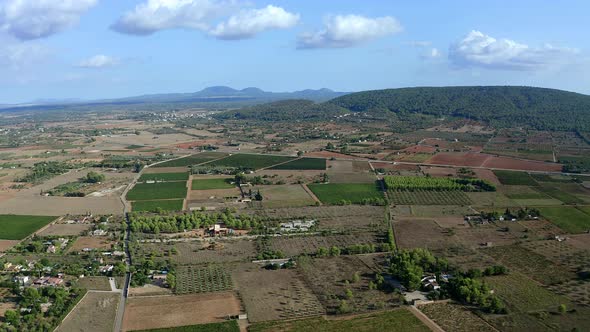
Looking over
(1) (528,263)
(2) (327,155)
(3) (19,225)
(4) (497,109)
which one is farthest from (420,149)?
(3) (19,225)

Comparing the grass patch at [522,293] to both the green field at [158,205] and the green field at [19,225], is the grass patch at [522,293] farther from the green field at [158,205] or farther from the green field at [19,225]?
the green field at [19,225]

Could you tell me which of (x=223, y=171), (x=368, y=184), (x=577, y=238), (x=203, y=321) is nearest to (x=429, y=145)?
(x=368, y=184)

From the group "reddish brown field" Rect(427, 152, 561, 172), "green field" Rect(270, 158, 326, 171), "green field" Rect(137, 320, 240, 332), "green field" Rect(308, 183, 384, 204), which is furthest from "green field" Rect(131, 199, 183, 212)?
"reddish brown field" Rect(427, 152, 561, 172)

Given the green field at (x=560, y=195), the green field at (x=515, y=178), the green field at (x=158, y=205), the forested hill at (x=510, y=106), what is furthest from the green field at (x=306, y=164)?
the forested hill at (x=510, y=106)

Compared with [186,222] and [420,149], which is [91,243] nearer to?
[186,222]

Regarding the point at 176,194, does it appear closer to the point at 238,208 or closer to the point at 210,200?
the point at 210,200

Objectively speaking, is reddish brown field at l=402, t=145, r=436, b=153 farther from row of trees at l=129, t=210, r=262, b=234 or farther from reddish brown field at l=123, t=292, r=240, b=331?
reddish brown field at l=123, t=292, r=240, b=331
